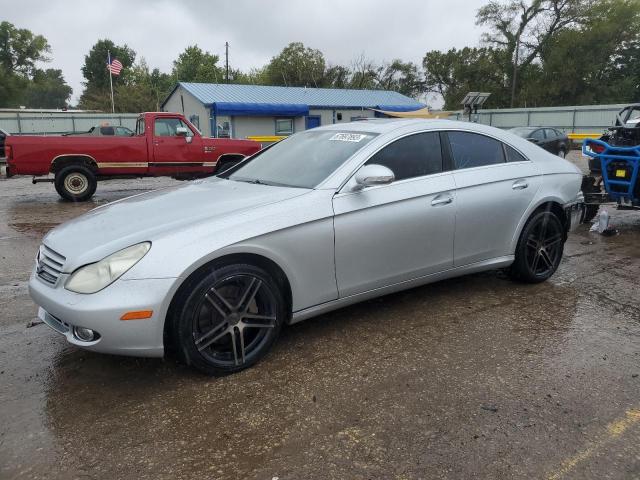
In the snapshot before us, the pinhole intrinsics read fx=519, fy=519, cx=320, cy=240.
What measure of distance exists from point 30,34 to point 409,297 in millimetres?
76145

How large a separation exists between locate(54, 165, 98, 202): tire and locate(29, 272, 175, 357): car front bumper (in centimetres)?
896

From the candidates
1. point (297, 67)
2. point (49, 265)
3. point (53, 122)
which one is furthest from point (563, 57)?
point (49, 265)

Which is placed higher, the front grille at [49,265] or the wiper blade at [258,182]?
the wiper blade at [258,182]

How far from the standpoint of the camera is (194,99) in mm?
29438

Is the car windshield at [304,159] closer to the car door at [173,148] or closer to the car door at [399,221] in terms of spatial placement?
the car door at [399,221]

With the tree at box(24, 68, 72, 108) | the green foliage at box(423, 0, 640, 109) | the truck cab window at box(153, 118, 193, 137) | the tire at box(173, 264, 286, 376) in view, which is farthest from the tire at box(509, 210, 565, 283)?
the tree at box(24, 68, 72, 108)

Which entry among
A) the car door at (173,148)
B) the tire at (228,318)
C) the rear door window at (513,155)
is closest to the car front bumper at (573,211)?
the rear door window at (513,155)

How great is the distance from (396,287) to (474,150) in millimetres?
1456

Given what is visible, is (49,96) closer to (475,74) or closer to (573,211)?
(475,74)

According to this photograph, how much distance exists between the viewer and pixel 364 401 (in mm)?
2943

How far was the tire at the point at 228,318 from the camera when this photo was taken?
118 inches

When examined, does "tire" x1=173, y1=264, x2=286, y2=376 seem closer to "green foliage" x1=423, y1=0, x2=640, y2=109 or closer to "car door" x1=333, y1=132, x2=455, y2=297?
"car door" x1=333, y1=132, x2=455, y2=297

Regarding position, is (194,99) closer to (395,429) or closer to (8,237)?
(8,237)

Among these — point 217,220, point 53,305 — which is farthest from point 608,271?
point 53,305
